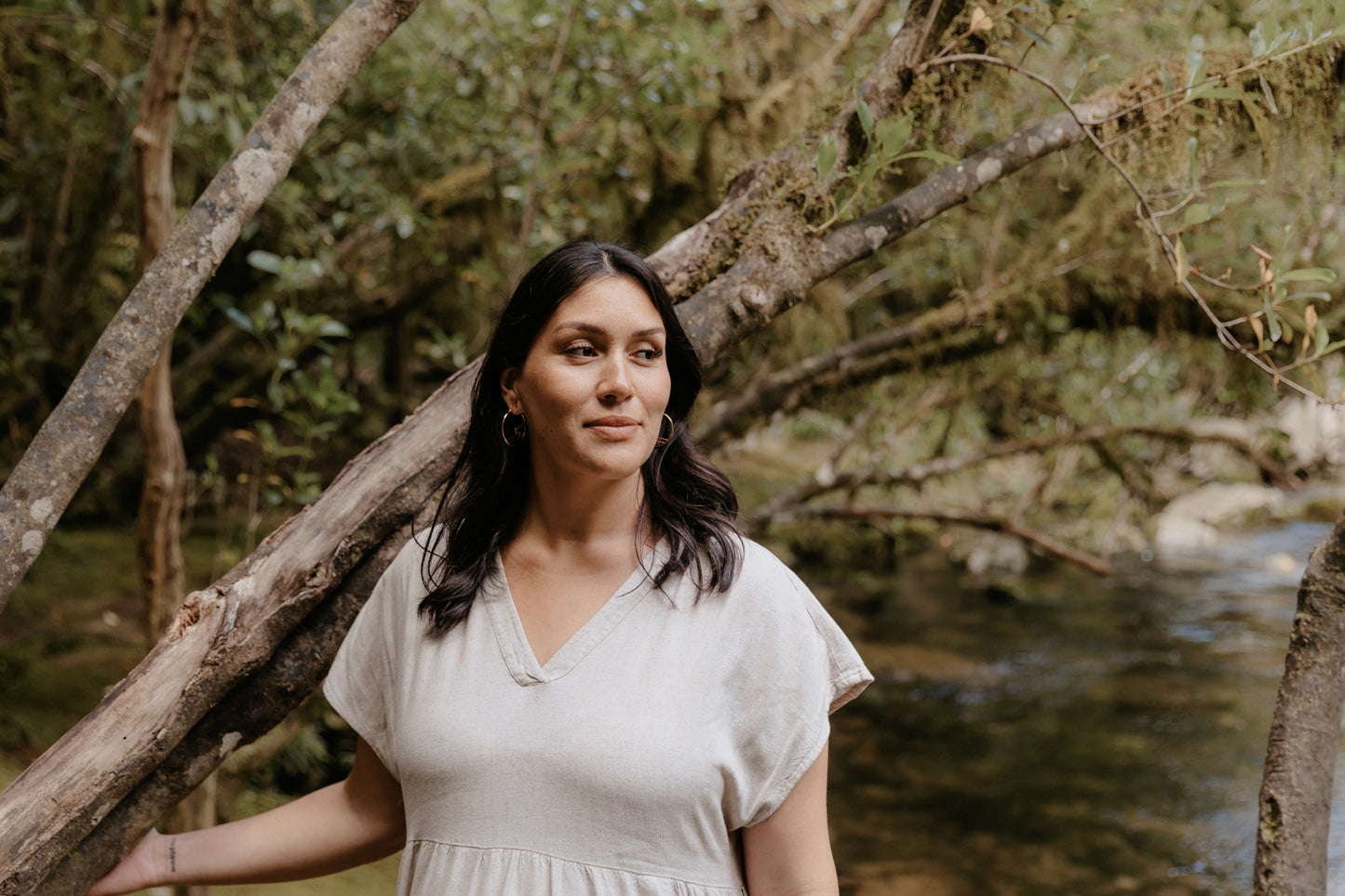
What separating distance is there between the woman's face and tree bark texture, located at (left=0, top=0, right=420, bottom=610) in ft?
1.92

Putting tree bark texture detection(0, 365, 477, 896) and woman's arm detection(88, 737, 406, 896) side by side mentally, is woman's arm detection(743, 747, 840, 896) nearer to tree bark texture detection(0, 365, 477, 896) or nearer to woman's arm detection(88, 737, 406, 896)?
woman's arm detection(88, 737, 406, 896)

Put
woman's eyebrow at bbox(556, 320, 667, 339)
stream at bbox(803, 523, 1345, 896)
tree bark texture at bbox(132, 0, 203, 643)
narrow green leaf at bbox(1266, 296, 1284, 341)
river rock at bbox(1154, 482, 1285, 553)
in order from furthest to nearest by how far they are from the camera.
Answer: river rock at bbox(1154, 482, 1285, 553), stream at bbox(803, 523, 1345, 896), tree bark texture at bbox(132, 0, 203, 643), narrow green leaf at bbox(1266, 296, 1284, 341), woman's eyebrow at bbox(556, 320, 667, 339)

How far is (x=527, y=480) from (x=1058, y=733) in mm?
5789

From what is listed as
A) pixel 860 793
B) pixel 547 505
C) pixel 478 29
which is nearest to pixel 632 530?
pixel 547 505

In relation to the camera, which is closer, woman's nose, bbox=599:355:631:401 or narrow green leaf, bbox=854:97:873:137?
woman's nose, bbox=599:355:631:401

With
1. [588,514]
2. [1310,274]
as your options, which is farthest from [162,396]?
[1310,274]

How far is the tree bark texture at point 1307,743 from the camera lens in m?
1.70

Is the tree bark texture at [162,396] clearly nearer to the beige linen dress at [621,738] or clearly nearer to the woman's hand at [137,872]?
the woman's hand at [137,872]

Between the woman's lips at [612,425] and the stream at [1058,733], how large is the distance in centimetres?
267

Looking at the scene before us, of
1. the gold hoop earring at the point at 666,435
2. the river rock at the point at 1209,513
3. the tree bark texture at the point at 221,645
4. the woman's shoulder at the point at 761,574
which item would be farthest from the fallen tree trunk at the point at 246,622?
the river rock at the point at 1209,513

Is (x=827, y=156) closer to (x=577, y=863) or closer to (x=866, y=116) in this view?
(x=866, y=116)

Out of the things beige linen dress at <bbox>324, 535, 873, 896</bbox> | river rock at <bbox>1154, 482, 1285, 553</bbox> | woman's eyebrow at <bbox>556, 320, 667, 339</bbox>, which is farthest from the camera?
river rock at <bbox>1154, 482, 1285, 553</bbox>

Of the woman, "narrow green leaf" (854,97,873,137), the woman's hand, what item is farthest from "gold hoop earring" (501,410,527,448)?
the woman's hand

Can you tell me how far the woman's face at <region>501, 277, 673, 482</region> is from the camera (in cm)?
155
